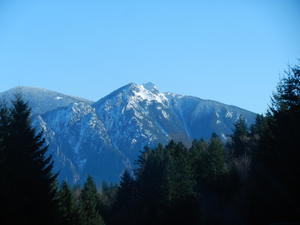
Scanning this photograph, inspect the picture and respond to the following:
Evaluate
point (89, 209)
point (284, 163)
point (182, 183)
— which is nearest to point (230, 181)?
point (182, 183)

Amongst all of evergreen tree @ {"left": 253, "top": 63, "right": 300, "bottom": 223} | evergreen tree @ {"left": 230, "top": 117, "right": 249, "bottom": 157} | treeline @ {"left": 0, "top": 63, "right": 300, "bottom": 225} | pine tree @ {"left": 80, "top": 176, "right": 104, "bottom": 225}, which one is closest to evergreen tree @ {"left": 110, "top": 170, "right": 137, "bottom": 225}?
treeline @ {"left": 0, "top": 63, "right": 300, "bottom": 225}

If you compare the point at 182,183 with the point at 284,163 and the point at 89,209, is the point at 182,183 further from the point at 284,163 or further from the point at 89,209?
the point at 284,163

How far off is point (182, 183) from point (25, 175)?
36.6 metres

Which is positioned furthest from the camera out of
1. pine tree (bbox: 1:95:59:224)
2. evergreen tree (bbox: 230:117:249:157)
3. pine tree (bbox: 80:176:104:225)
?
evergreen tree (bbox: 230:117:249:157)

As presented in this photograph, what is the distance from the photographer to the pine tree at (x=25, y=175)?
2651 cm

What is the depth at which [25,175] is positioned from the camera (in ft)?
91.6

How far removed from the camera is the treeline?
2816 centimetres

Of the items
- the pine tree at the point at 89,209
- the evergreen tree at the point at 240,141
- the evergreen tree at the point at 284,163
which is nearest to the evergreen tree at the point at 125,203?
the pine tree at the point at 89,209

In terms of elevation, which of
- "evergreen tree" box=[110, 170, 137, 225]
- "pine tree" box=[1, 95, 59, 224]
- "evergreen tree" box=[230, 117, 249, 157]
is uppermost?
"evergreen tree" box=[230, 117, 249, 157]

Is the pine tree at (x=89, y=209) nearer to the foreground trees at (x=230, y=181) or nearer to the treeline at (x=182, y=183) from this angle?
the treeline at (x=182, y=183)

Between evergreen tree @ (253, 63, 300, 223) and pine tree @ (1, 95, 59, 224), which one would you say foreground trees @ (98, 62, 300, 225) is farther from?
pine tree @ (1, 95, 59, 224)

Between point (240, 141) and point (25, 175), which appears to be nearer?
point (25, 175)

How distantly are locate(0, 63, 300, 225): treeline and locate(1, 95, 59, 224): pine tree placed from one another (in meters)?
0.06

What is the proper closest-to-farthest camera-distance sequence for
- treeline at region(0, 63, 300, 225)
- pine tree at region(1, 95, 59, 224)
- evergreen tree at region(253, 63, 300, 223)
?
pine tree at region(1, 95, 59, 224) < treeline at region(0, 63, 300, 225) < evergreen tree at region(253, 63, 300, 223)
